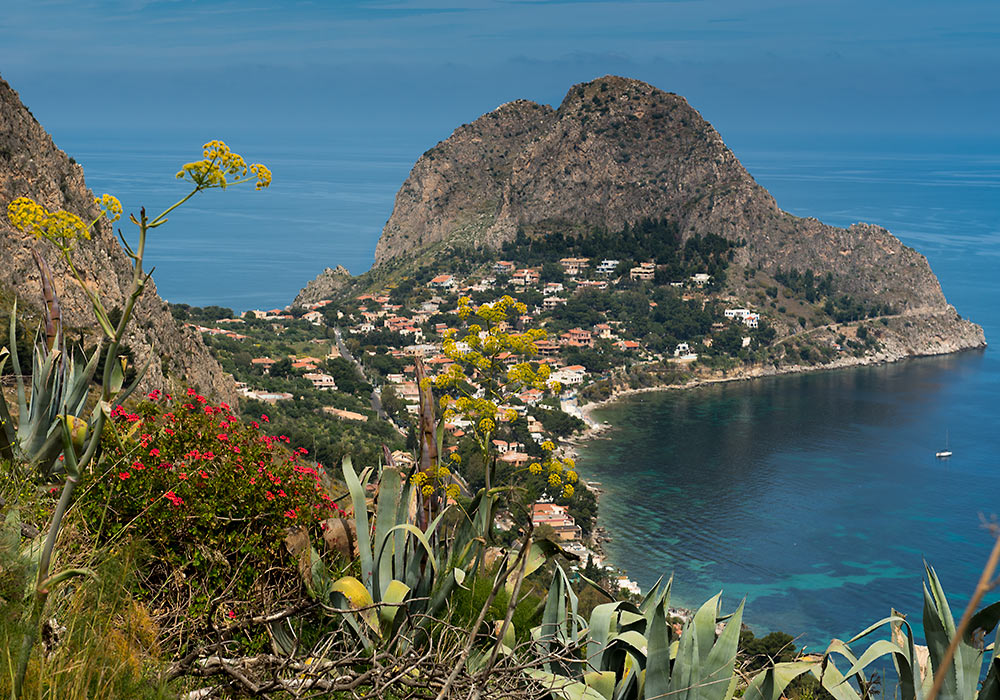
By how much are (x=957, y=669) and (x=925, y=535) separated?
3178 cm

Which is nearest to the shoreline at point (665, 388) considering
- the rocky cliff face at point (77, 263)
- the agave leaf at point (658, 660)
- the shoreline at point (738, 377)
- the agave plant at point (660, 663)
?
the shoreline at point (738, 377)

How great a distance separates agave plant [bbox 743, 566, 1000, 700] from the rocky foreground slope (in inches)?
2522

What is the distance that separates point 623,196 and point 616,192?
628 mm

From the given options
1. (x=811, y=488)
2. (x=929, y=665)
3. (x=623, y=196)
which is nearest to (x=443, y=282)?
(x=623, y=196)

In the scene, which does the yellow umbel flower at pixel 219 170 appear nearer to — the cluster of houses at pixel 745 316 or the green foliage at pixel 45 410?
the green foliage at pixel 45 410

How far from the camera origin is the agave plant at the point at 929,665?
3.18 m

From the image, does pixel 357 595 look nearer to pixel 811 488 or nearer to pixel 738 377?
pixel 811 488

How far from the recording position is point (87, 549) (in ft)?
11.2

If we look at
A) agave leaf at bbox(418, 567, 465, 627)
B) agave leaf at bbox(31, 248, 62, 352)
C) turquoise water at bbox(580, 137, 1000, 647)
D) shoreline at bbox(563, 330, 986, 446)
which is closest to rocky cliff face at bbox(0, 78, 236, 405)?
agave leaf at bbox(31, 248, 62, 352)

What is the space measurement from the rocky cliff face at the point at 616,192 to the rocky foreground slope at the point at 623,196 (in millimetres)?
86

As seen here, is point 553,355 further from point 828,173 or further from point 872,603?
point 828,173

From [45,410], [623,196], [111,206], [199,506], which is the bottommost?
[199,506]

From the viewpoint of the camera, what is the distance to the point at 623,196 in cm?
7575

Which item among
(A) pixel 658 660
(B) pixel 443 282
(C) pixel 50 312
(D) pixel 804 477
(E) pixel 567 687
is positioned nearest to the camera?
(E) pixel 567 687
